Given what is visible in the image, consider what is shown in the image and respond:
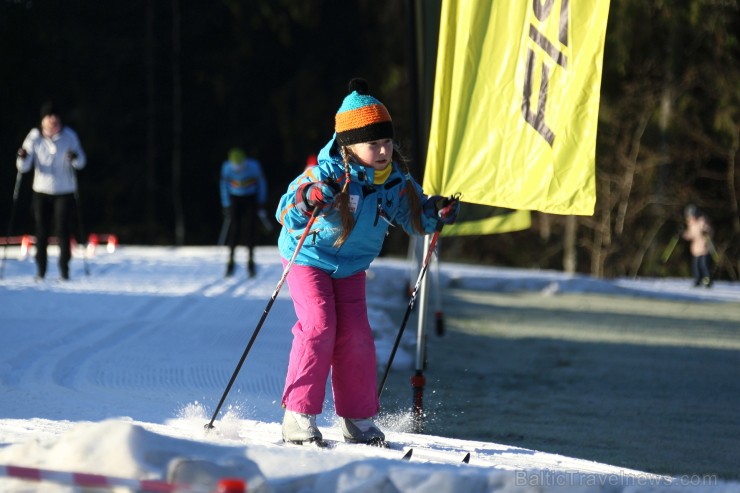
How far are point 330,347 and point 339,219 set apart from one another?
55 centimetres

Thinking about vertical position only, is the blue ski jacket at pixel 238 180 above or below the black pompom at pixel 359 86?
below

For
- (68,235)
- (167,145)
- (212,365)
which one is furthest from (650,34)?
(212,365)

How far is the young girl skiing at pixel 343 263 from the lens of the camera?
4871 mm

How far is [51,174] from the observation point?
39.1 feet

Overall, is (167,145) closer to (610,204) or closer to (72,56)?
(72,56)

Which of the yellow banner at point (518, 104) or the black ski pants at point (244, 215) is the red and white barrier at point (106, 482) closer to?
the yellow banner at point (518, 104)

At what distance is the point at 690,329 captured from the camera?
12523 millimetres

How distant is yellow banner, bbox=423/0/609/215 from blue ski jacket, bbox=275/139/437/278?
94 centimetres

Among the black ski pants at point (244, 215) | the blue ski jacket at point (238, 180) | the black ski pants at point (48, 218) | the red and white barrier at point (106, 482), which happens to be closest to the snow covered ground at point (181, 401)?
the red and white barrier at point (106, 482)

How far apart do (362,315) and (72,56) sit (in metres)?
28.2

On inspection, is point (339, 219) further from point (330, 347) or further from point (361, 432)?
point (361, 432)

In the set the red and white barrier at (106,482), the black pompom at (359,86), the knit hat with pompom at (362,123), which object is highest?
the black pompom at (359,86)

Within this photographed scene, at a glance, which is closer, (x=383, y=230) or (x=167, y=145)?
(x=383, y=230)

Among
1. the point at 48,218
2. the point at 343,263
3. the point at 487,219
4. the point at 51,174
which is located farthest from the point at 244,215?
the point at 343,263
